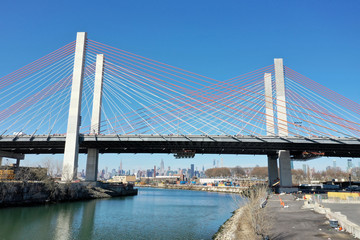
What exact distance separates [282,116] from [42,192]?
3661 cm

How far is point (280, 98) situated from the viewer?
4488 cm

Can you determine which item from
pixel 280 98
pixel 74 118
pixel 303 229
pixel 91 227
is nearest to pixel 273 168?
pixel 280 98

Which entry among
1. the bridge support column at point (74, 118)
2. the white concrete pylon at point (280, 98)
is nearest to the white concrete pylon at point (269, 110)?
the white concrete pylon at point (280, 98)

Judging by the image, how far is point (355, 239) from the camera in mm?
13055

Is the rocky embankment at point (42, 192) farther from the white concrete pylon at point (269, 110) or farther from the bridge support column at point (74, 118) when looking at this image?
the white concrete pylon at point (269, 110)

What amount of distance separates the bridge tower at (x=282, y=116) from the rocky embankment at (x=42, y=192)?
3303 cm

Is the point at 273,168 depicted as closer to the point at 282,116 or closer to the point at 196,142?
the point at 282,116

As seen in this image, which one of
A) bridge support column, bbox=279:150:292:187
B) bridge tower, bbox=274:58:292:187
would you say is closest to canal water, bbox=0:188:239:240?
bridge tower, bbox=274:58:292:187

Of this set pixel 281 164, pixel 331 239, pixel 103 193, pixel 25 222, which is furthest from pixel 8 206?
pixel 281 164

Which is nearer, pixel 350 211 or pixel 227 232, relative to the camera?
pixel 227 232

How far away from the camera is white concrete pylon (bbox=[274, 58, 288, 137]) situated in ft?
141

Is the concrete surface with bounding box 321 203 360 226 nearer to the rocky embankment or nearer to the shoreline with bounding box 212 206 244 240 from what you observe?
the shoreline with bounding box 212 206 244 240

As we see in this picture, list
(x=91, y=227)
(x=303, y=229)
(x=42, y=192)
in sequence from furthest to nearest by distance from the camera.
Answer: (x=42, y=192) < (x=91, y=227) < (x=303, y=229)

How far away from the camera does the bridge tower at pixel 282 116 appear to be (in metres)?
43.0
